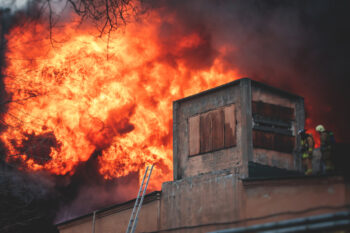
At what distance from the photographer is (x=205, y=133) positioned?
16422 mm

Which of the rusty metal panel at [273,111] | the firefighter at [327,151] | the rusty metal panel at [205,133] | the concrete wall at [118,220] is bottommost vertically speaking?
the concrete wall at [118,220]

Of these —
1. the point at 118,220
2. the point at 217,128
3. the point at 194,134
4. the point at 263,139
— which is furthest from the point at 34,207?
the point at 263,139

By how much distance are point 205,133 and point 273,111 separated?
2538 millimetres

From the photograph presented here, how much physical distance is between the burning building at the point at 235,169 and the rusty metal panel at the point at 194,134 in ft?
0.12

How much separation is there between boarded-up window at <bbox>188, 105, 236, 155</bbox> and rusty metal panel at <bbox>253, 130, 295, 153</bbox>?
2.54 ft

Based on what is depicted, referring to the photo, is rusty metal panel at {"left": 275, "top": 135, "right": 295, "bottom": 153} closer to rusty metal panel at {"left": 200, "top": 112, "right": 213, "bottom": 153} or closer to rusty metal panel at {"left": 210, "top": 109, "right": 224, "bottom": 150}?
rusty metal panel at {"left": 210, "top": 109, "right": 224, "bottom": 150}

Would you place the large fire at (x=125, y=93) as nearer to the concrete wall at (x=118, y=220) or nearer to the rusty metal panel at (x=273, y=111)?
the concrete wall at (x=118, y=220)

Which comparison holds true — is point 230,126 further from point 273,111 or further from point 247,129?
point 273,111

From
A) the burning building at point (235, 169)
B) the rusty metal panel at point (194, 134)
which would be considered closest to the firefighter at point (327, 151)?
the burning building at point (235, 169)

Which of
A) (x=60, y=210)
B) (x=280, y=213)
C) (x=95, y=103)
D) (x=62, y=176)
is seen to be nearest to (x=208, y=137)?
(x=280, y=213)

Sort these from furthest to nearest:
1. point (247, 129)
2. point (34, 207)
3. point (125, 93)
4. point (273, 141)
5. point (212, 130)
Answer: point (34, 207), point (125, 93), point (212, 130), point (273, 141), point (247, 129)

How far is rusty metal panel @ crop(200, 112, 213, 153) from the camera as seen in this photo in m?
16.2

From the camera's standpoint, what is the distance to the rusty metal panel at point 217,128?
1584 cm

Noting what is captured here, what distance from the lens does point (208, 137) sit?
16.3 meters
